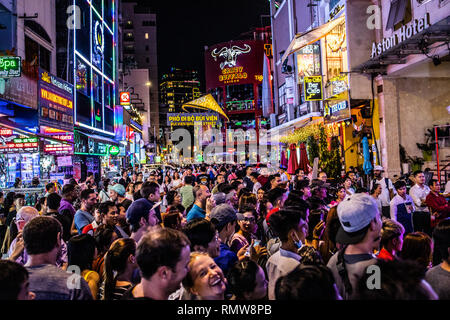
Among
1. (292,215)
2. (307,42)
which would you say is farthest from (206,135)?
A: (292,215)

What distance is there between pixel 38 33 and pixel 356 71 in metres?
16.7

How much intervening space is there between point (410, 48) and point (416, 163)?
554 cm

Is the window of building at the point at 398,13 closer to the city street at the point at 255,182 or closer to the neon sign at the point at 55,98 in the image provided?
the city street at the point at 255,182

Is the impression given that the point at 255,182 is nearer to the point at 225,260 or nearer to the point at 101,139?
the point at 225,260

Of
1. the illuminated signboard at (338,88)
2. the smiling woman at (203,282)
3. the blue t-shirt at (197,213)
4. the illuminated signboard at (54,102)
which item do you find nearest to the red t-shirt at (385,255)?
the smiling woman at (203,282)

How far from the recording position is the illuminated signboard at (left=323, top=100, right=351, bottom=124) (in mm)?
17531

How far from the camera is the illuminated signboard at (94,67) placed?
25.2 meters

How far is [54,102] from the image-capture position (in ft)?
56.6

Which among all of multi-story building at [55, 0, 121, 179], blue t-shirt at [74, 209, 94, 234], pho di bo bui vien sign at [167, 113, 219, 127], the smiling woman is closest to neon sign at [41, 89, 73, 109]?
multi-story building at [55, 0, 121, 179]

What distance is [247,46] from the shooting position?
216 feet

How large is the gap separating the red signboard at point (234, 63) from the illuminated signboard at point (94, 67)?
32.3 metres

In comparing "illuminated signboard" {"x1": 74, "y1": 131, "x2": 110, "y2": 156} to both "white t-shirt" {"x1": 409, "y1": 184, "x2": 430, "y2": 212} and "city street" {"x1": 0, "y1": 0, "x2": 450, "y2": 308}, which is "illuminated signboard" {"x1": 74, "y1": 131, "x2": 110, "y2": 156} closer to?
"city street" {"x1": 0, "y1": 0, "x2": 450, "y2": 308}

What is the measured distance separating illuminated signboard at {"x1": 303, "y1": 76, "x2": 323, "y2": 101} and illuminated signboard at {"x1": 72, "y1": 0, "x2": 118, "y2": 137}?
14846 millimetres
